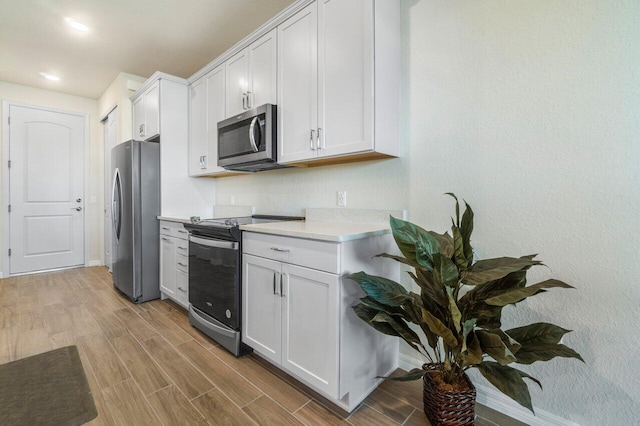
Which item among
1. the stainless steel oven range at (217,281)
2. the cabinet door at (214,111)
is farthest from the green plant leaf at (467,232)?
the cabinet door at (214,111)

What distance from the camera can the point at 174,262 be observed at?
2930 mm

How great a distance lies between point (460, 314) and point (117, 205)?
3710 mm

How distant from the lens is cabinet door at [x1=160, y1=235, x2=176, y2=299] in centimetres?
294

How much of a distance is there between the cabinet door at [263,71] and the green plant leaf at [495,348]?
6.72ft

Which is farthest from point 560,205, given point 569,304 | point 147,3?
point 147,3

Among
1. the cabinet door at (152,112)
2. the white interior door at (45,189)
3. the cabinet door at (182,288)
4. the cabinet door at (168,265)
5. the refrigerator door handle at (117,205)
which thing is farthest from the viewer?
the white interior door at (45,189)

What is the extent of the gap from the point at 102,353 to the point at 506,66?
318cm

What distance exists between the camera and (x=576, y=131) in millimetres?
1320

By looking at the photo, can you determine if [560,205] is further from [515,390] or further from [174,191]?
[174,191]

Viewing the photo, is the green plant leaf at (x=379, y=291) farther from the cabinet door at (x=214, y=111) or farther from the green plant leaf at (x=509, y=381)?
the cabinet door at (x=214, y=111)

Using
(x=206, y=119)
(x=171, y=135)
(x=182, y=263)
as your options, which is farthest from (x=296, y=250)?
(x=171, y=135)

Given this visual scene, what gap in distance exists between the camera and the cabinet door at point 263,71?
7.41 feet

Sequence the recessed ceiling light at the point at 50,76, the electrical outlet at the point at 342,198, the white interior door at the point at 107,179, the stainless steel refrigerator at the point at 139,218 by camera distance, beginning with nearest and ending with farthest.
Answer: the electrical outlet at the point at 342,198 → the stainless steel refrigerator at the point at 139,218 → the recessed ceiling light at the point at 50,76 → the white interior door at the point at 107,179

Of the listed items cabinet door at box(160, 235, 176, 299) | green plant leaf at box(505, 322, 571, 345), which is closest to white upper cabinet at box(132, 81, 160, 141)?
cabinet door at box(160, 235, 176, 299)
